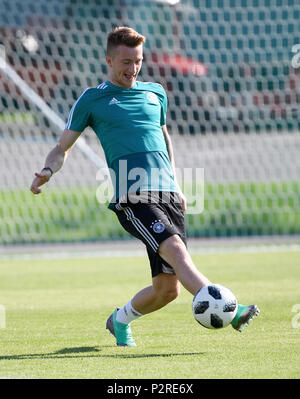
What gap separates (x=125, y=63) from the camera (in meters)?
5.87

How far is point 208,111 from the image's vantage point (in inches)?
568

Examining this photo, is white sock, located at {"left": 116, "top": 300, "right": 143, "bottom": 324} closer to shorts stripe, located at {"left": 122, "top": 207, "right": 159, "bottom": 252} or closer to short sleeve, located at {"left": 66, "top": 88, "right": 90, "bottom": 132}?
shorts stripe, located at {"left": 122, "top": 207, "right": 159, "bottom": 252}

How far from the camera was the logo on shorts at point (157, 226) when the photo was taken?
547cm

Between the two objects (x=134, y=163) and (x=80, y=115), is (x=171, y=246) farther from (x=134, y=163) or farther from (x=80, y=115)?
(x=80, y=115)

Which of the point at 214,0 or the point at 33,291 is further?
the point at 214,0

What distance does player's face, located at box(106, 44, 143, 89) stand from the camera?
5.83 meters

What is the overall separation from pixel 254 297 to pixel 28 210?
21.6 feet

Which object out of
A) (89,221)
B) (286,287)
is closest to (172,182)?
(286,287)

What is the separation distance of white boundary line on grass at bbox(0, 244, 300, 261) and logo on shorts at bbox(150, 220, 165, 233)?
6647 millimetres

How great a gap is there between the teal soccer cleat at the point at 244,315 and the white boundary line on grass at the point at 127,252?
680cm

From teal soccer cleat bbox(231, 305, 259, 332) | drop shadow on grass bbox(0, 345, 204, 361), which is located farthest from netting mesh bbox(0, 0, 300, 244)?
teal soccer cleat bbox(231, 305, 259, 332)

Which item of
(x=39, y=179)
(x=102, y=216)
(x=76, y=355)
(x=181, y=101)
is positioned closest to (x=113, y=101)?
(x=39, y=179)

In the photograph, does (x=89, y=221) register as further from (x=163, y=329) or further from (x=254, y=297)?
(x=163, y=329)

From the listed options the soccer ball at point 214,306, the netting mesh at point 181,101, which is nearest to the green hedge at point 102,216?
the netting mesh at point 181,101
